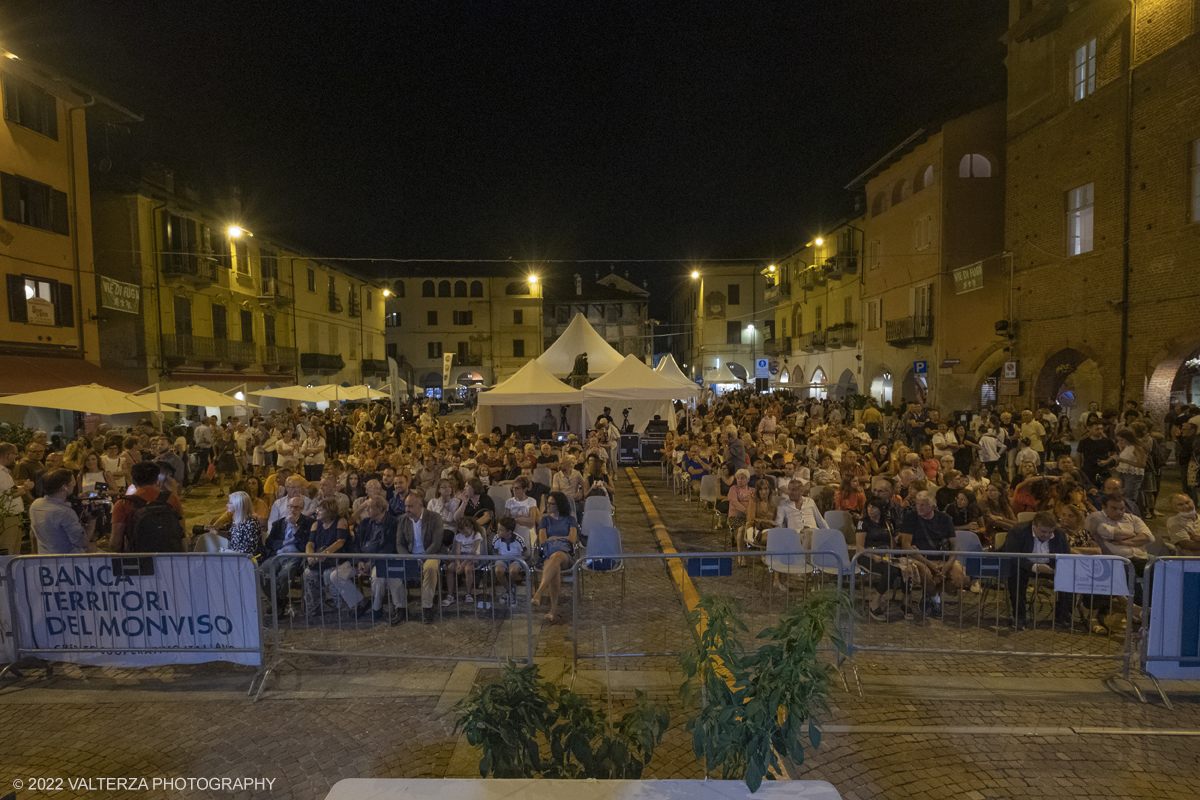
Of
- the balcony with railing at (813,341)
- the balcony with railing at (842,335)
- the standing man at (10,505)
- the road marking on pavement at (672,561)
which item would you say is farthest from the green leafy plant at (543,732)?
the balcony with railing at (813,341)

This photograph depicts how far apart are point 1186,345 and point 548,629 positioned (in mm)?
15910

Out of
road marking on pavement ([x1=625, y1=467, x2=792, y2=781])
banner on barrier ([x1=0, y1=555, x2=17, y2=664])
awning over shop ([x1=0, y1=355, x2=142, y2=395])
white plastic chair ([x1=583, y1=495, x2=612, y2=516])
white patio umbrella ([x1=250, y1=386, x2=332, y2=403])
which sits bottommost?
road marking on pavement ([x1=625, y1=467, x2=792, y2=781])

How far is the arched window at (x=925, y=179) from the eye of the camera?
25119 mm

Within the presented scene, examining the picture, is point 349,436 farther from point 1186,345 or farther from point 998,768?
point 1186,345

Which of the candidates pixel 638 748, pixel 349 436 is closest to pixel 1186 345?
pixel 638 748

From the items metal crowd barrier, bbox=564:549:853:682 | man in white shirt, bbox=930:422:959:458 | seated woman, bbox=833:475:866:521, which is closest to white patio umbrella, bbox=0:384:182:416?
metal crowd barrier, bbox=564:549:853:682

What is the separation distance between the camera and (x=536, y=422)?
21500 millimetres

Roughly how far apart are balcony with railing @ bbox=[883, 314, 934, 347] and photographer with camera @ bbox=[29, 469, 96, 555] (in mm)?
26131

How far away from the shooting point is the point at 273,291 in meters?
32.7

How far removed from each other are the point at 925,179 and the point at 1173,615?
24859 mm

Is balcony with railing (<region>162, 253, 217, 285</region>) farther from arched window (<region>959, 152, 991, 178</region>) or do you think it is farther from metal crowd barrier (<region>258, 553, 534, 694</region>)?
arched window (<region>959, 152, 991, 178</region>)

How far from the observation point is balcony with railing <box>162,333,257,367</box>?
81.7 ft

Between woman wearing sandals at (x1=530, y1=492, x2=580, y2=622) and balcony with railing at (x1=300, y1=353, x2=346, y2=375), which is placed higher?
balcony with railing at (x1=300, y1=353, x2=346, y2=375)

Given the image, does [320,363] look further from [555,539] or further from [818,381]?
[555,539]
